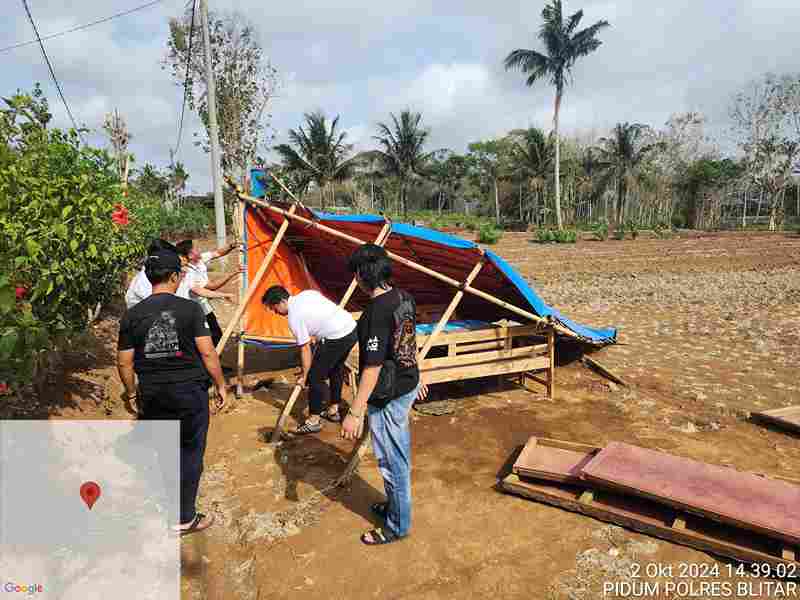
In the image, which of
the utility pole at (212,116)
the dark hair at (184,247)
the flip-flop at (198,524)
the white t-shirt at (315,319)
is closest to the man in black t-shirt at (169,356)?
the flip-flop at (198,524)

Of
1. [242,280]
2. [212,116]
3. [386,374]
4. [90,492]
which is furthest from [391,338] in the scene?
[212,116]

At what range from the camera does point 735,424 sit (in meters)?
4.90

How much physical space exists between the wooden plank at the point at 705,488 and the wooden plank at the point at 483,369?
1.76 meters

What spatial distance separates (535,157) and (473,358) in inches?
1488

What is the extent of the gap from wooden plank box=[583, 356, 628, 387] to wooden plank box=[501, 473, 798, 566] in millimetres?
2738

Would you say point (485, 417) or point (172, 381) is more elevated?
point (172, 381)

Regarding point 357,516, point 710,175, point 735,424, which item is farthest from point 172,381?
point 710,175

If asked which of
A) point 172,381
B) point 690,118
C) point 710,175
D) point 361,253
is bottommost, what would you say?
point 172,381

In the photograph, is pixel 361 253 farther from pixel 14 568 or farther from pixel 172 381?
pixel 14 568

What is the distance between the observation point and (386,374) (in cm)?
296

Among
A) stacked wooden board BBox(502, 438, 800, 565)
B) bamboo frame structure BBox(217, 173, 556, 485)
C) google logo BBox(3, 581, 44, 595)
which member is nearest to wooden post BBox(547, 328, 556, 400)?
bamboo frame structure BBox(217, 173, 556, 485)

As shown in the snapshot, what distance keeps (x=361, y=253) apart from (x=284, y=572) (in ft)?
6.23

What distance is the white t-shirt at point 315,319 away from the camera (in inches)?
178

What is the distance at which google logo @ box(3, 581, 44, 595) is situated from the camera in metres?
2.72
